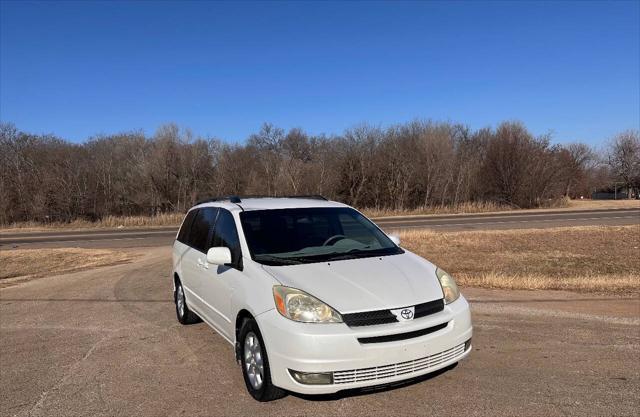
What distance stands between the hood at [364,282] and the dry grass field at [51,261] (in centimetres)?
1059

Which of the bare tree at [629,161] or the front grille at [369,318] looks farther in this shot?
the bare tree at [629,161]

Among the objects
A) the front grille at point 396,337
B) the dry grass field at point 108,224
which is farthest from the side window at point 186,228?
the dry grass field at point 108,224

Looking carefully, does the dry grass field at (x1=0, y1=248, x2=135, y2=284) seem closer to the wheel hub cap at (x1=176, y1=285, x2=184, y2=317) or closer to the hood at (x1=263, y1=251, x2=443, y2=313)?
the wheel hub cap at (x1=176, y1=285, x2=184, y2=317)

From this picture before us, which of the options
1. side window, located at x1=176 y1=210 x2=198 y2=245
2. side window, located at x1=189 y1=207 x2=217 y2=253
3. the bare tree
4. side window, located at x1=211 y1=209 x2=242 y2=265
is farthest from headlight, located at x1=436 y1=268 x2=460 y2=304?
the bare tree

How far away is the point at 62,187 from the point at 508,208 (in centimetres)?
3805

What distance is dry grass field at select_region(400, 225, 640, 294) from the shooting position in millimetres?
9750

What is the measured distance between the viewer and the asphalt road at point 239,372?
12.9 feet

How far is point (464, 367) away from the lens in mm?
4676

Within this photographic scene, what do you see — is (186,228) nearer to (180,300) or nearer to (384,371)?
(180,300)

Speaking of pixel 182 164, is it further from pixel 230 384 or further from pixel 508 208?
pixel 230 384

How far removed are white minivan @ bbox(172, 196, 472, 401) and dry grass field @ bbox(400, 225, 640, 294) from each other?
548 centimetres

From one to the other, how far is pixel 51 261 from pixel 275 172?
94.5 feet

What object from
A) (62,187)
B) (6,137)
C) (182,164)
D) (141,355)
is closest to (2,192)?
(62,187)

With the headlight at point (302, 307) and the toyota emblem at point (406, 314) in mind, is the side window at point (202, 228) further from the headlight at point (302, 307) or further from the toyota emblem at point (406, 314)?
the toyota emblem at point (406, 314)
